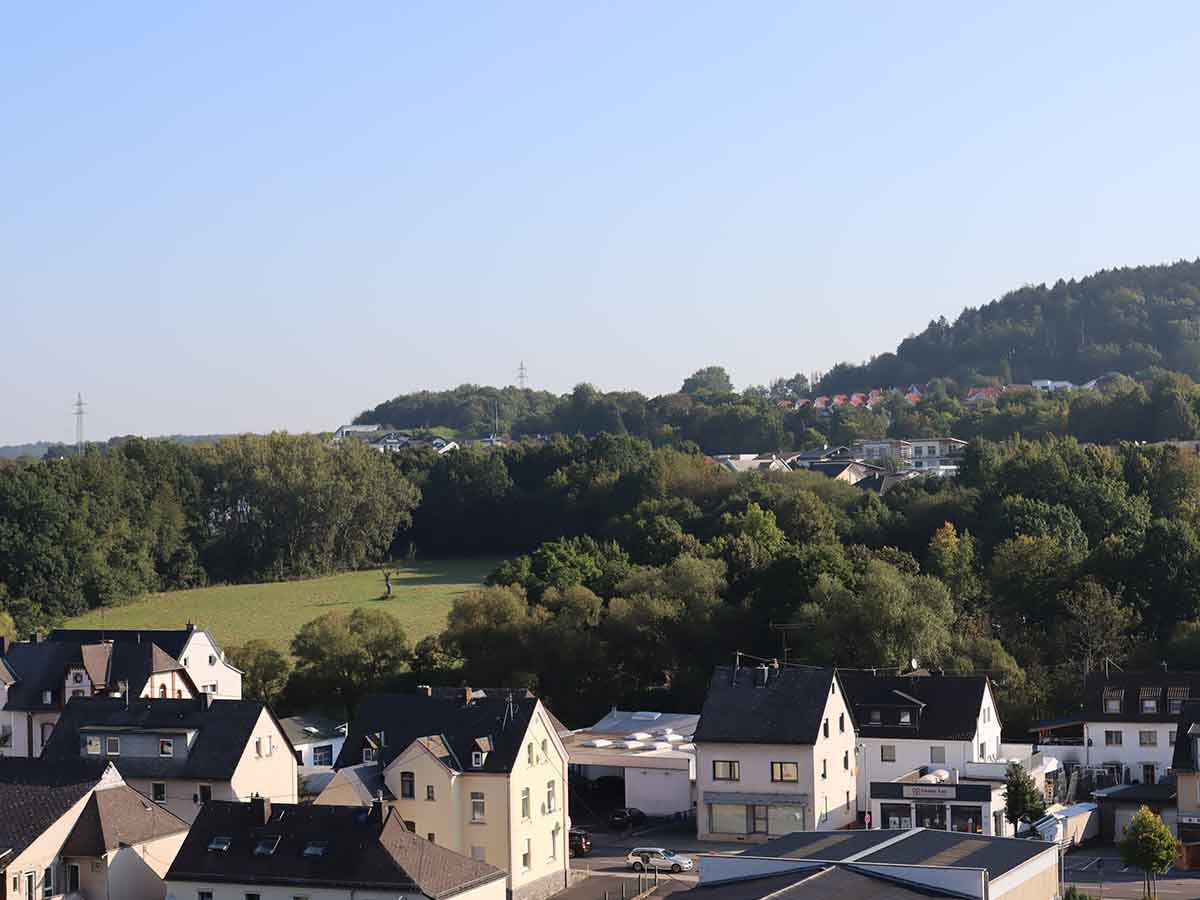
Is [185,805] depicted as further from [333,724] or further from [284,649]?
[284,649]

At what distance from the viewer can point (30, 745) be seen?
156 ft

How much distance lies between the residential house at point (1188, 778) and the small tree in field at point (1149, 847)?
4271 millimetres

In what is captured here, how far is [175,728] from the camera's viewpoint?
37812mm

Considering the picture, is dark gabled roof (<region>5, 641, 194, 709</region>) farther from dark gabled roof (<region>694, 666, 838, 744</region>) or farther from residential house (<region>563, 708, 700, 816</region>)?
dark gabled roof (<region>694, 666, 838, 744</region>)

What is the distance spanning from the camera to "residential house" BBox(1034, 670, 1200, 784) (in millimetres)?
44062

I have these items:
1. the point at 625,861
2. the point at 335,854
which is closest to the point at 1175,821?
the point at 625,861

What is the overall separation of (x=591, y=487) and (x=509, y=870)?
2309 inches

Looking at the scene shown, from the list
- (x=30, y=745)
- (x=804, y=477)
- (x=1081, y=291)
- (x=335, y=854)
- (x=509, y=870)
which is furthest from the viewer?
(x=1081, y=291)

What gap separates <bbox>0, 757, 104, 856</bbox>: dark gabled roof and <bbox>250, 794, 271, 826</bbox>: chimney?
12.4 ft

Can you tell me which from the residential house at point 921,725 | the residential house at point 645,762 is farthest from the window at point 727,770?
the residential house at point 921,725

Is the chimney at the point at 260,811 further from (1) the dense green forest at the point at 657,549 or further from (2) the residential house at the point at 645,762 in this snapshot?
(1) the dense green forest at the point at 657,549

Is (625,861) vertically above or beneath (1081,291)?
beneath

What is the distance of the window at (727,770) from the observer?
4069 centimetres

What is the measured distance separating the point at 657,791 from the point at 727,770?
9.62 ft
